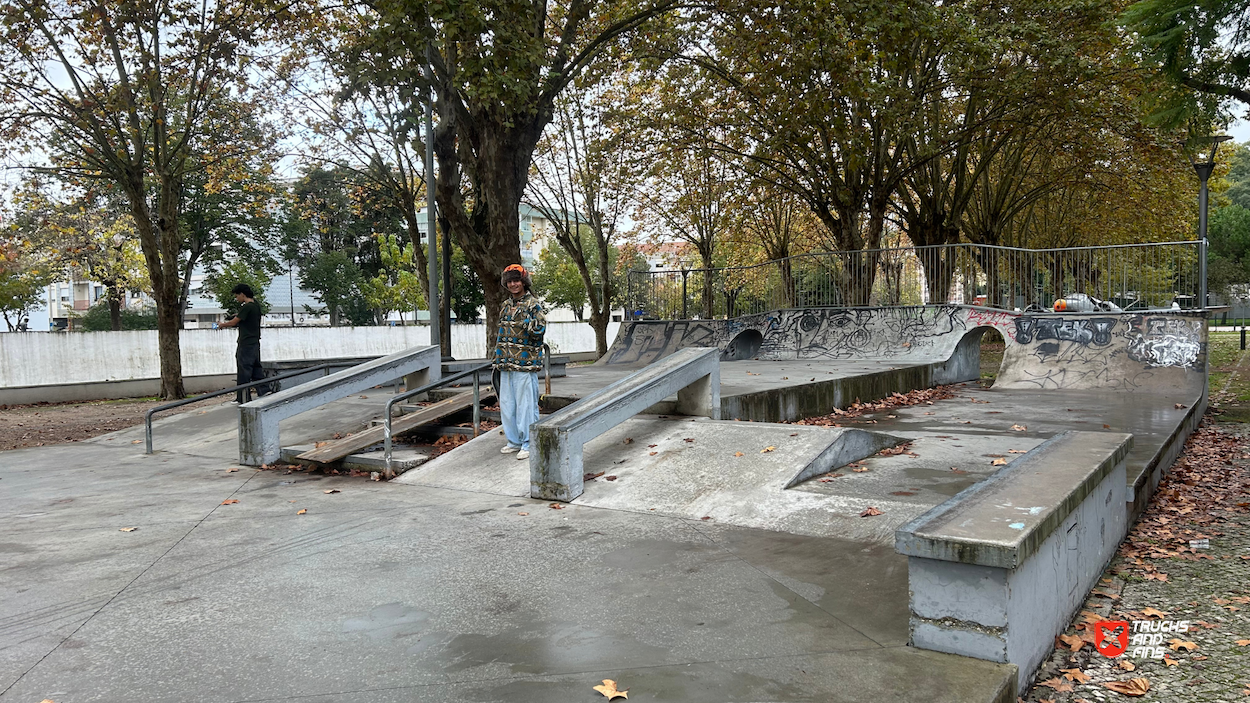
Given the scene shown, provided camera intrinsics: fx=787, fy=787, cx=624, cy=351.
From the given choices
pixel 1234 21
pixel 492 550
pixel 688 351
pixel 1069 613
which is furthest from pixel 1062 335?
pixel 492 550

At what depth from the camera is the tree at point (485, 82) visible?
30.5 ft

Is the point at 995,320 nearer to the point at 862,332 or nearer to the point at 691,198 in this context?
the point at 862,332

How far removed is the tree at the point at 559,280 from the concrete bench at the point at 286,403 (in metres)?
44.5

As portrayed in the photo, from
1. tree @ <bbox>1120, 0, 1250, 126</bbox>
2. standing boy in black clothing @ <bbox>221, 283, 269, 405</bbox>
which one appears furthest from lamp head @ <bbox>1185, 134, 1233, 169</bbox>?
standing boy in black clothing @ <bbox>221, 283, 269, 405</bbox>

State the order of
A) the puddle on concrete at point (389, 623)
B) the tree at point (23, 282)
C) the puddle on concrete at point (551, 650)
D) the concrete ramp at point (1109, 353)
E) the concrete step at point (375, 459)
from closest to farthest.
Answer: the puddle on concrete at point (551, 650) < the puddle on concrete at point (389, 623) < the concrete step at point (375, 459) < the concrete ramp at point (1109, 353) < the tree at point (23, 282)

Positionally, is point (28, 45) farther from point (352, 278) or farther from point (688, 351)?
point (352, 278)

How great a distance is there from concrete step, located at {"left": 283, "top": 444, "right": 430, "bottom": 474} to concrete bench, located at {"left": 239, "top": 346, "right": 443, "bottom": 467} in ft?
0.80

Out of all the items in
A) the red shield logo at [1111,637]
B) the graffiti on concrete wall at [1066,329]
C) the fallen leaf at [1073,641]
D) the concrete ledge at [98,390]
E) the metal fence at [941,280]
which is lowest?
the concrete ledge at [98,390]

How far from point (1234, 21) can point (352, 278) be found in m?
40.3

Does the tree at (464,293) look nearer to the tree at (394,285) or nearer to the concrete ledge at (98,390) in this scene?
the tree at (394,285)

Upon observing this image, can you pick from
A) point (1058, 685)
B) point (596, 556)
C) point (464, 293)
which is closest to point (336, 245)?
point (464, 293)

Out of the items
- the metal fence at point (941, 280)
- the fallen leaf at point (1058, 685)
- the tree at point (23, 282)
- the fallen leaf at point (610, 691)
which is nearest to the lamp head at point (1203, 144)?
the metal fence at point (941, 280)

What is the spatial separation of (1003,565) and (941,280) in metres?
14.8

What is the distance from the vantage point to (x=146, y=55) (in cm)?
1402
